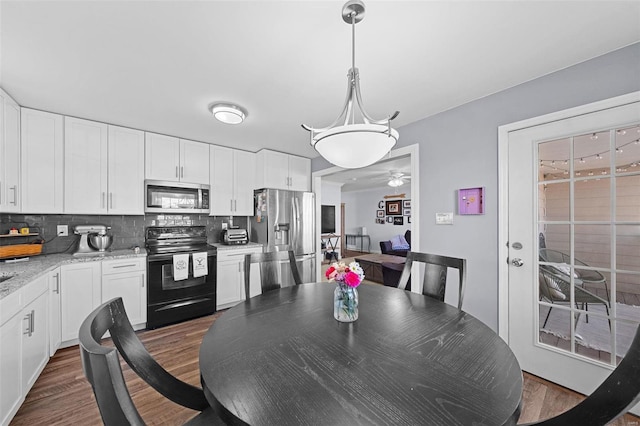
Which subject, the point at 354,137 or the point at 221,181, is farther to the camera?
the point at 221,181

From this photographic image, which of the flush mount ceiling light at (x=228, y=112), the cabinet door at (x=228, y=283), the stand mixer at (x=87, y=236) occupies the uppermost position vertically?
the flush mount ceiling light at (x=228, y=112)

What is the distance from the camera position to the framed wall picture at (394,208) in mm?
8578

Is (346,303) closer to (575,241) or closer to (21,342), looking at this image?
(575,241)

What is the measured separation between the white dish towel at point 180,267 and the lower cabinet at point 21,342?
1.06 meters

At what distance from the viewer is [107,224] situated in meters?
3.16

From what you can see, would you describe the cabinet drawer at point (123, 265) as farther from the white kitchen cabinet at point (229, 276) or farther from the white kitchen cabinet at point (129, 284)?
the white kitchen cabinet at point (229, 276)

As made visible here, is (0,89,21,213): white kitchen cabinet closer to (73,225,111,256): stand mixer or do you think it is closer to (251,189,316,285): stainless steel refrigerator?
(73,225,111,256): stand mixer

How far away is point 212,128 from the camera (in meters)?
3.08

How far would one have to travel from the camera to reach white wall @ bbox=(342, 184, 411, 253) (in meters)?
8.80

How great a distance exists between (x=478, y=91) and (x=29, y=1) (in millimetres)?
3041

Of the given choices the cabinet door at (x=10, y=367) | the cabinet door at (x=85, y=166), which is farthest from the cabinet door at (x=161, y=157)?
the cabinet door at (x=10, y=367)

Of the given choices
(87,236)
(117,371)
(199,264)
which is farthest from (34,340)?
(117,371)

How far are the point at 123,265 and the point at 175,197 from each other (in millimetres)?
1035

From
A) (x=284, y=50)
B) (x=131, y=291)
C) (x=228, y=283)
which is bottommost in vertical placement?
(x=228, y=283)
